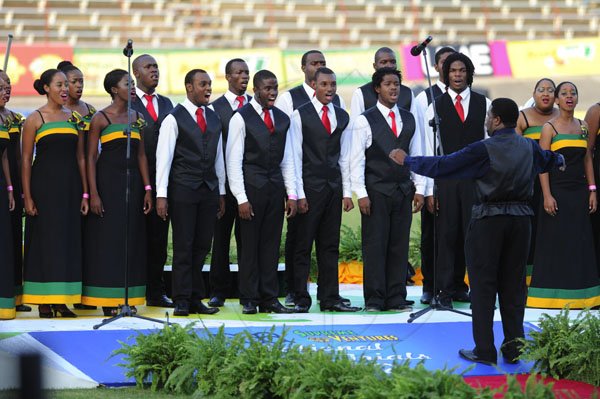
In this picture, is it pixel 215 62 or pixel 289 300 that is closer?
pixel 289 300

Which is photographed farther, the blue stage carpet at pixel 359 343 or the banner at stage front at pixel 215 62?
the banner at stage front at pixel 215 62

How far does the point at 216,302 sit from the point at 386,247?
1413mm

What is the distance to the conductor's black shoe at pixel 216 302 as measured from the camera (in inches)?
340

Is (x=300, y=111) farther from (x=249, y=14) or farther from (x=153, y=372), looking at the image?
(x=249, y=14)

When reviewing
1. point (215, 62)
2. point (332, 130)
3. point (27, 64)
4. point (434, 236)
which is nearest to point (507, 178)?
point (434, 236)

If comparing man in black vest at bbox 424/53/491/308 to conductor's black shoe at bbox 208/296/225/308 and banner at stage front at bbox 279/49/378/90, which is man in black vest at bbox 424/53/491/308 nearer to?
conductor's black shoe at bbox 208/296/225/308

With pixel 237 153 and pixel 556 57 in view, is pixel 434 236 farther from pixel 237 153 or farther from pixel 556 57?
pixel 556 57

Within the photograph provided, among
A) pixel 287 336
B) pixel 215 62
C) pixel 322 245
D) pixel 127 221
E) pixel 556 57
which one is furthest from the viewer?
pixel 556 57

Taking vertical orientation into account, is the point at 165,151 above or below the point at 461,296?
above

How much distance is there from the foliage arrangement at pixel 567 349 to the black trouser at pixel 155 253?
327 centimetres

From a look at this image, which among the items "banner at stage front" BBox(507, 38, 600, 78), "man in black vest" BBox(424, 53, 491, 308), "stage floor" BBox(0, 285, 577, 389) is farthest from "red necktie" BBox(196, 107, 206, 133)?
"banner at stage front" BBox(507, 38, 600, 78)

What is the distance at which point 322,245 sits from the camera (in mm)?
8422

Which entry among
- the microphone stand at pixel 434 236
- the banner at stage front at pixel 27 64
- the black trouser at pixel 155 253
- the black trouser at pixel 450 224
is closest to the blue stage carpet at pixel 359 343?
the microphone stand at pixel 434 236

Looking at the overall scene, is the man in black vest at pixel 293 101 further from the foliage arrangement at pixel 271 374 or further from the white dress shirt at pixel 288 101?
the foliage arrangement at pixel 271 374
